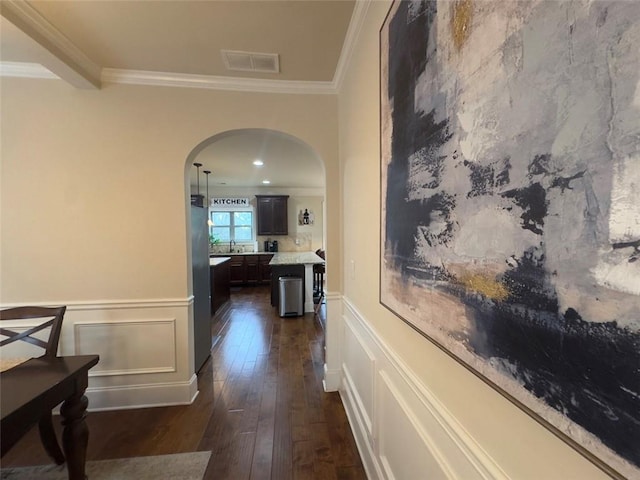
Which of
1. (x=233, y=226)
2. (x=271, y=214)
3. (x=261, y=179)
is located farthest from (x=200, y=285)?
(x=233, y=226)

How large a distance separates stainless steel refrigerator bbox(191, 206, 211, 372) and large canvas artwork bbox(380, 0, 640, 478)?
241cm

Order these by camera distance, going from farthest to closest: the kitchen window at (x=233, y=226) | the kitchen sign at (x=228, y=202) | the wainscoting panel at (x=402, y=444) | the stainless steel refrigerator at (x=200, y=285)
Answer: the kitchen window at (x=233, y=226) < the kitchen sign at (x=228, y=202) < the stainless steel refrigerator at (x=200, y=285) < the wainscoting panel at (x=402, y=444)

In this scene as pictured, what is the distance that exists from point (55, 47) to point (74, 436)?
2.35 m

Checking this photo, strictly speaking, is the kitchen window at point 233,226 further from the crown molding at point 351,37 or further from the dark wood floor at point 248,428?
the crown molding at point 351,37

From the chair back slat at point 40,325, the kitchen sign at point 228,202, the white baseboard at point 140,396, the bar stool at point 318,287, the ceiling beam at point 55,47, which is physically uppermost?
the ceiling beam at point 55,47

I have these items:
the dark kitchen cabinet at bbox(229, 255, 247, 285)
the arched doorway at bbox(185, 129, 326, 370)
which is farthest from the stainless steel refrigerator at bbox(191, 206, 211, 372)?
the dark kitchen cabinet at bbox(229, 255, 247, 285)

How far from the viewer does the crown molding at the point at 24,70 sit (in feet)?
6.95

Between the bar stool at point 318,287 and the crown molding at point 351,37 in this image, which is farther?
the bar stool at point 318,287

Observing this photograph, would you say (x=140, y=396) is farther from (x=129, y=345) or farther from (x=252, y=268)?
(x=252, y=268)

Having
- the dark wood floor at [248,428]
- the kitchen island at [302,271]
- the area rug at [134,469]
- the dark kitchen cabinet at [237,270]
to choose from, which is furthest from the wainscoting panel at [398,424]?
the dark kitchen cabinet at [237,270]

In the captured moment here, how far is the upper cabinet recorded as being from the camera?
7.65 m

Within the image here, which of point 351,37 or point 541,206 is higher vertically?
point 351,37

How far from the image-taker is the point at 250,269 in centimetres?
739

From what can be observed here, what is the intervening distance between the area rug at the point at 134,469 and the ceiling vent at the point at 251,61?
9.04 ft
